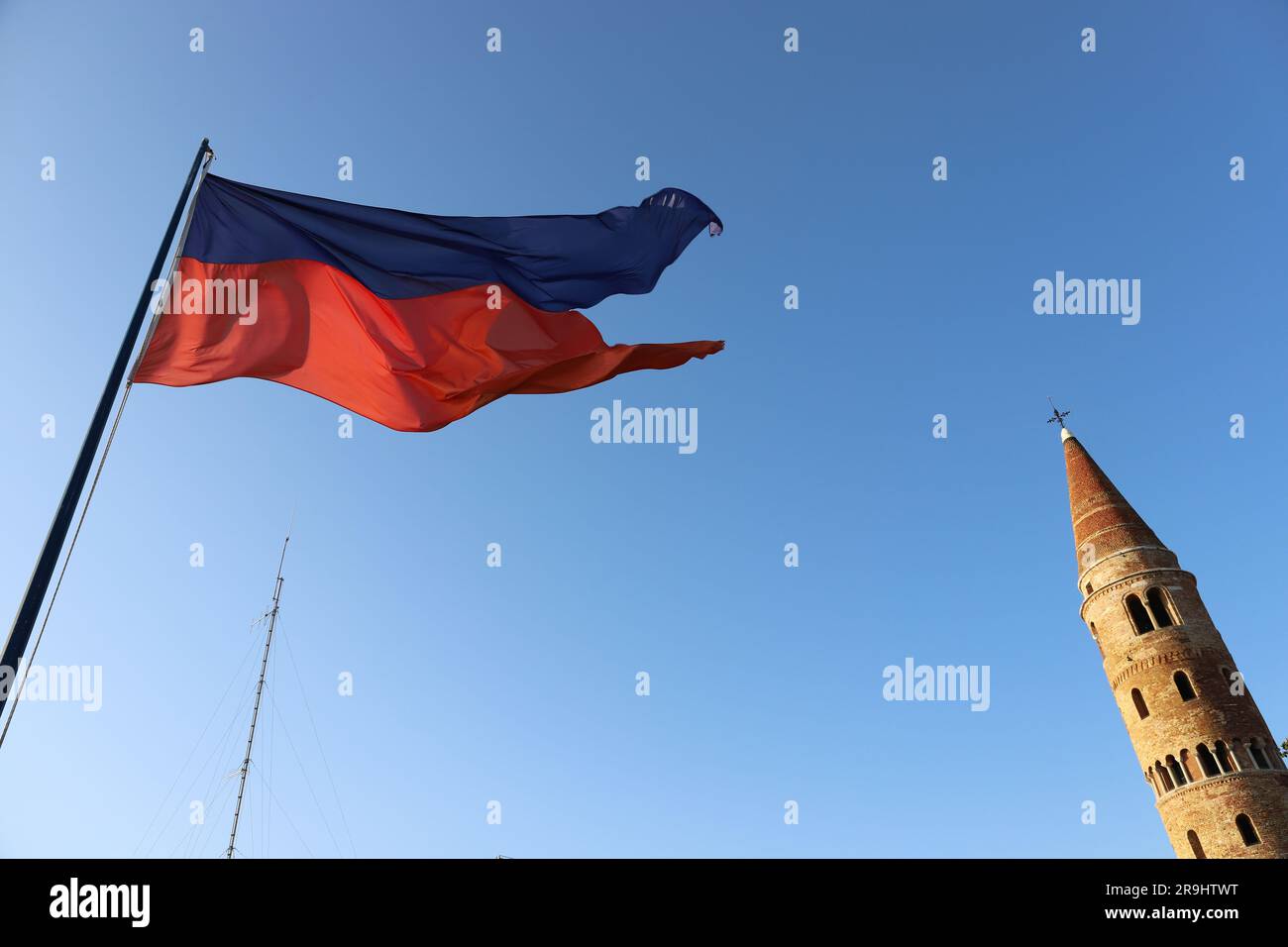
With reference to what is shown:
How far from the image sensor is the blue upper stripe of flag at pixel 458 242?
9891mm

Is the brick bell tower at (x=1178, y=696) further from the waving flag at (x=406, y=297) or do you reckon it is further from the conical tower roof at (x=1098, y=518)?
the waving flag at (x=406, y=297)

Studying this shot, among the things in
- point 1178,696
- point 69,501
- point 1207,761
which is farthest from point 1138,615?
point 69,501

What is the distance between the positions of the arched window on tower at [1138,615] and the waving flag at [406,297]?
133 feet

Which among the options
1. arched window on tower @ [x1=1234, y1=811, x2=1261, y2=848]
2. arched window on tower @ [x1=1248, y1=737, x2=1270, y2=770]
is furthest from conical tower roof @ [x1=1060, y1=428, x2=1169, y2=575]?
arched window on tower @ [x1=1234, y1=811, x2=1261, y2=848]

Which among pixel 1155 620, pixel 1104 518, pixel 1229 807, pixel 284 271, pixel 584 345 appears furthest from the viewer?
pixel 1104 518

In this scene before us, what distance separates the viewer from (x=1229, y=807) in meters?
37.2

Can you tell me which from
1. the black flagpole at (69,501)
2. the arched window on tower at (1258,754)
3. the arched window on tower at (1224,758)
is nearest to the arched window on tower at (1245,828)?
the arched window on tower at (1224,758)

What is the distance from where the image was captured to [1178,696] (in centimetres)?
4003

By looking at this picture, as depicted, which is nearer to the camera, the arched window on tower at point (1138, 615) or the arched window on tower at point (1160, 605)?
the arched window on tower at point (1160, 605)

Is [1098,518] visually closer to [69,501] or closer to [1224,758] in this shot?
[1224,758]
